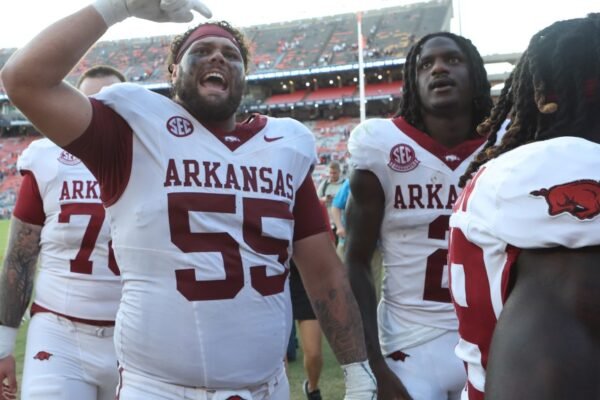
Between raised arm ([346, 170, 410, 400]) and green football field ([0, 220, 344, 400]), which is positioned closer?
raised arm ([346, 170, 410, 400])

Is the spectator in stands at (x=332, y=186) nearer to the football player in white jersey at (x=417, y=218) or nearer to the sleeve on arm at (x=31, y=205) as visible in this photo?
the sleeve on arm at (x=31, y=205)

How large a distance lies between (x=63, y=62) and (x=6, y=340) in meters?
1.73

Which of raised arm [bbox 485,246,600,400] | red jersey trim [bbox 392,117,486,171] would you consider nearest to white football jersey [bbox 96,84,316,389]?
red jersey trim [bbox 392,117,486,171]

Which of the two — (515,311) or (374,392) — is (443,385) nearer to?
(374,392)

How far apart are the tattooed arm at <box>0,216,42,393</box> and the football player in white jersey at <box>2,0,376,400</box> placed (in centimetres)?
116

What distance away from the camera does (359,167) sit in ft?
9.50

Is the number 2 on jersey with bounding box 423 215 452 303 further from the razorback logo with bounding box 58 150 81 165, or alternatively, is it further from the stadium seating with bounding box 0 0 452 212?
the stadium seating with bounding box 0 0 452 212

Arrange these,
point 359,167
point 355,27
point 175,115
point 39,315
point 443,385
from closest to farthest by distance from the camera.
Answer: point 175,115
point 443,385
point 359,167
point 39,315
point 355,27

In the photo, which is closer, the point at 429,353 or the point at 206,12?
the point at 206,12

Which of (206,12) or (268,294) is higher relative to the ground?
(206,12)

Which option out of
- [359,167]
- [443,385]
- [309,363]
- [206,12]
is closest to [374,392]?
[443,385]

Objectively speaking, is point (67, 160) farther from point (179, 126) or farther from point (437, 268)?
point (437, 268)

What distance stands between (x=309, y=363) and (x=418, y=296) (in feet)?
Result: 7.52

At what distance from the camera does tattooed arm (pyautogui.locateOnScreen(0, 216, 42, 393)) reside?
3219mm
